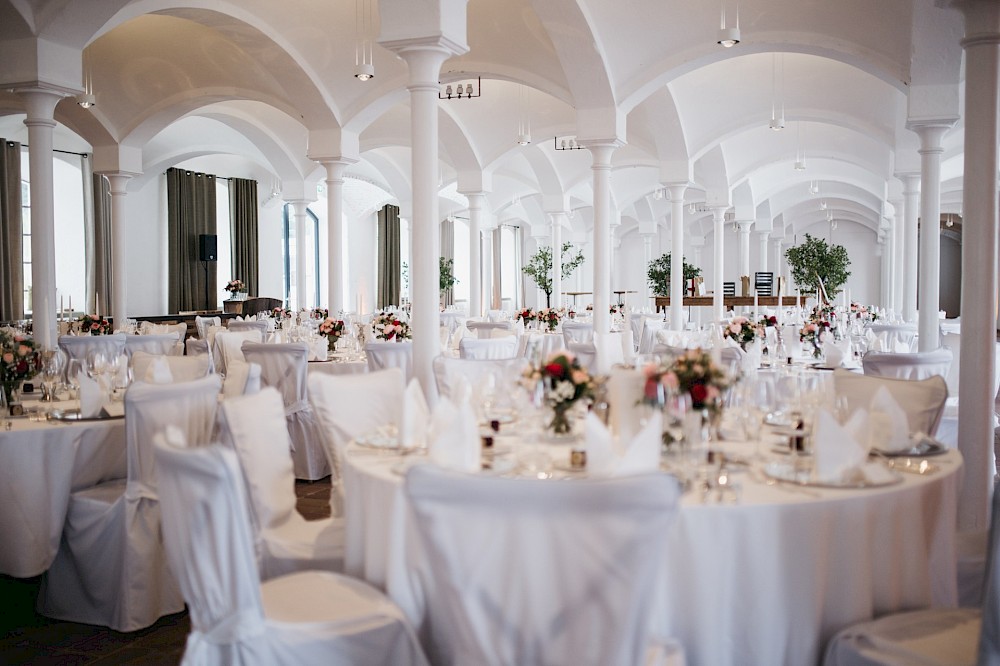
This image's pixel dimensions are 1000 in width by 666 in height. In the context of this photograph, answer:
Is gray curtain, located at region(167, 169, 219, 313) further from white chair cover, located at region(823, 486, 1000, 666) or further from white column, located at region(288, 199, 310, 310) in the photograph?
white chair cover, located at region(823, 486, 1000, 666)

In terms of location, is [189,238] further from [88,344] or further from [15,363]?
[15,363]

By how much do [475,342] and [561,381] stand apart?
4016mm

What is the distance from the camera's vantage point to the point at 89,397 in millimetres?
4324

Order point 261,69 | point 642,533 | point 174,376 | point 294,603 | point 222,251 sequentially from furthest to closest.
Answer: point 222,251 < point 261,69 < point 174,376 < point 294,603 < point 642,533

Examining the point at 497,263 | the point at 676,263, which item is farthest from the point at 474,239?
the point at 497,263

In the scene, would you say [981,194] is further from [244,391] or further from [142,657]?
[142,657]

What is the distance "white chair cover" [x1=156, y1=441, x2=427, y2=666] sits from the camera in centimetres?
230

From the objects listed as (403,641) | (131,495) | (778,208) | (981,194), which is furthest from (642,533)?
(778,208)

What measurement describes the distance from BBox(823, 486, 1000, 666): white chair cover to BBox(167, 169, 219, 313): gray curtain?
54.0ft

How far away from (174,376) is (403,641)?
3421 millimetres

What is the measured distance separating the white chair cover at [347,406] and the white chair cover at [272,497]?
28 cm

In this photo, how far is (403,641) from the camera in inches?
97.0

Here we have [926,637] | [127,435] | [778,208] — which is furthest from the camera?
[778,208]

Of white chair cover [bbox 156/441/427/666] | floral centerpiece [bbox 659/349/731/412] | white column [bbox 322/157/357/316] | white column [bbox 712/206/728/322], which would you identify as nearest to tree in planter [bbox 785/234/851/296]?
white column [bbox 712/206/728/322]
